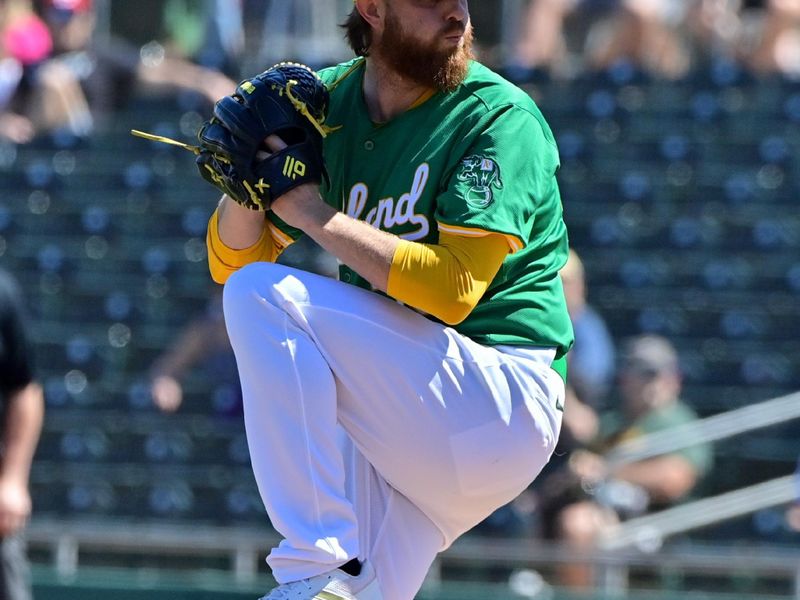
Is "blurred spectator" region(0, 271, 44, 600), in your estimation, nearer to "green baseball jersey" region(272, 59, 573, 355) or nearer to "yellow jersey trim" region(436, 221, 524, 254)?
"green baseball jersey" region(272, 59, 573, 355)

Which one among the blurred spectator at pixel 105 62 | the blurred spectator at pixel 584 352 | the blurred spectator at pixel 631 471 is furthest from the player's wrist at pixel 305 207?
the blurred spectator at pixel 105 62

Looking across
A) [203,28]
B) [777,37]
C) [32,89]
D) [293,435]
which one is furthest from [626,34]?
[293,435]

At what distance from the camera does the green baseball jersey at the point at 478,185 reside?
3135mm

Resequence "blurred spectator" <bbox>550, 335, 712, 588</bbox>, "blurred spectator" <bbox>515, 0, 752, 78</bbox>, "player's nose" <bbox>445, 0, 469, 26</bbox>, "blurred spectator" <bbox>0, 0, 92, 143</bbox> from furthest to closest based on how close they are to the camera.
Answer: "blurred spectator" <bbox>0, 0, 92, 143</bbox> → "blurred spectator" <bbox>515, 0, 752, 78</bbox> → "blurred spectator" <bbox>550, 335, 712, 588</bbox> → "player's nose" <bbox>445, 0, 469, 26</bbox>

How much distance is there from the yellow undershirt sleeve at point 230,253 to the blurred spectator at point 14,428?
1901 millimetres

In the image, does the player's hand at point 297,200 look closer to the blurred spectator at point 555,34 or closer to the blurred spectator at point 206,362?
the blurred spectator at point 206,362

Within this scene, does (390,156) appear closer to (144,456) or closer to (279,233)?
(279,233)

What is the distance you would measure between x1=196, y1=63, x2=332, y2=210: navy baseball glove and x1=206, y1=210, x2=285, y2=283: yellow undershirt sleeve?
33 cm

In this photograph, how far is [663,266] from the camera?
29.5 ft

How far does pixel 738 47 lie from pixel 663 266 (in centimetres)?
187

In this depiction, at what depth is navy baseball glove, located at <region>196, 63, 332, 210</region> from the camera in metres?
3.11

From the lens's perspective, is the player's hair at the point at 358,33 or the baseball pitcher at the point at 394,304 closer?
the baseball pitcher at the point at 394,304

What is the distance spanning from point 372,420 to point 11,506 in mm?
2332

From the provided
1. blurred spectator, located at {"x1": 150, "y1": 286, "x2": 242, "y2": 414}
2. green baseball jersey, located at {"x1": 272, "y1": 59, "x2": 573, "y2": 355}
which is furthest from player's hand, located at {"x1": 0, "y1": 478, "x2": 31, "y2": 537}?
blurred spectator, located at {"x1": 150, "y1": 286, "x2": 242, "y2": 414}
